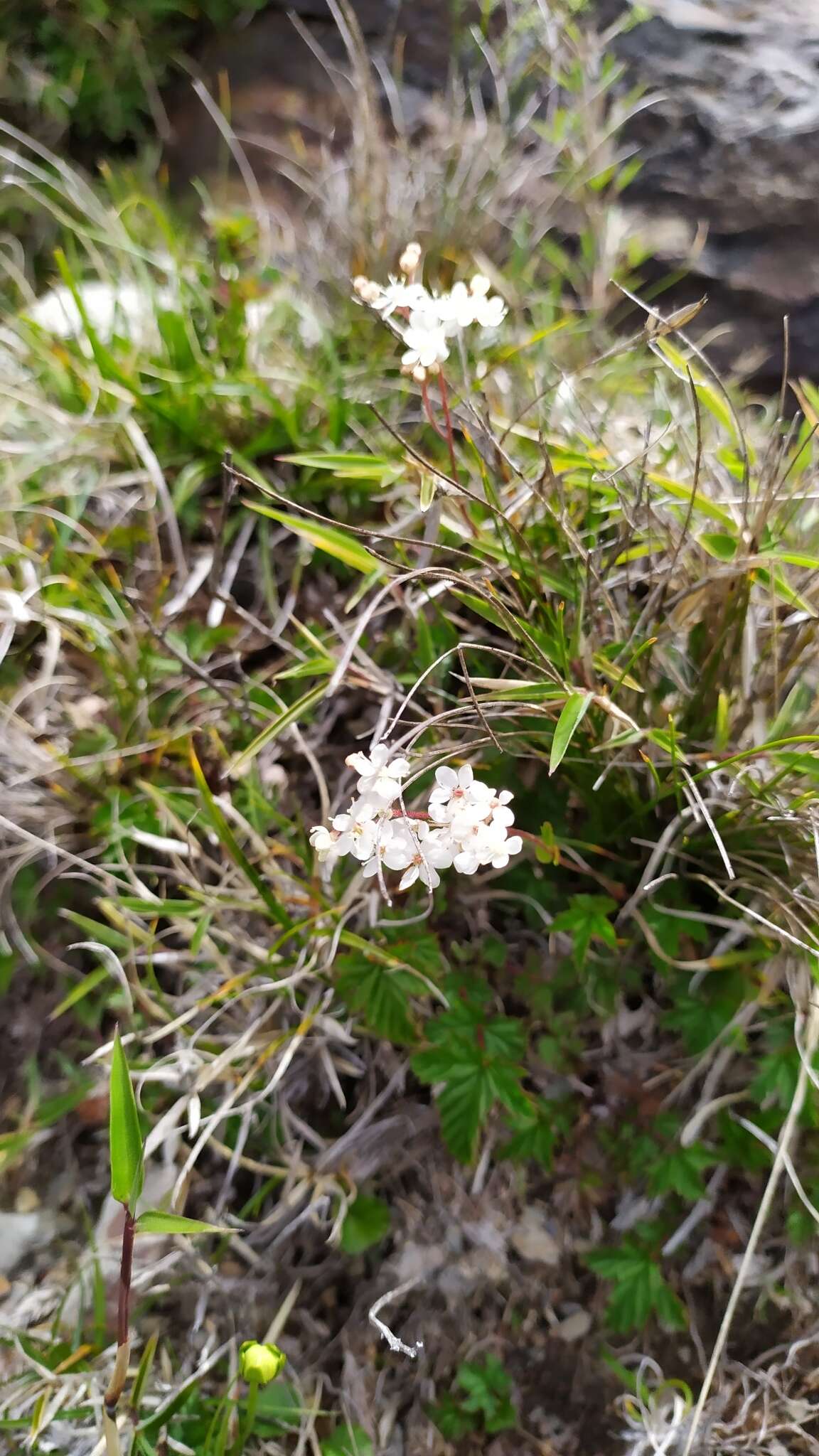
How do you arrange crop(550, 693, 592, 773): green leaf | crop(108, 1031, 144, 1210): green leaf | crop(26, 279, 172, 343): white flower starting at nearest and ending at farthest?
1. crop(108, 1031, 144, 1210): green leaf
2. crop(550, 693, 592, 773): green leaf
3. crop(26, 279, 172, 343): white flower

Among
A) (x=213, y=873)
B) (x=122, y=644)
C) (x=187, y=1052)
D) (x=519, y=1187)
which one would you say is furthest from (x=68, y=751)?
(x=519, y=1187)

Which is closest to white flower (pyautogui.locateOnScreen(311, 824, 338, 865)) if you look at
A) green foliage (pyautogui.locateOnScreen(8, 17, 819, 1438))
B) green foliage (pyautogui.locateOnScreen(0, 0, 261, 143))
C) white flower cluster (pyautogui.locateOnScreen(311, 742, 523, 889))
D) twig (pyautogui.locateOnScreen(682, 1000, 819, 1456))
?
white flower cluster (pyautogui.locateOnScreen(311, 742, 523, 889))

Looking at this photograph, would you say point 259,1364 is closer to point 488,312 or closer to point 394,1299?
point 394,1299

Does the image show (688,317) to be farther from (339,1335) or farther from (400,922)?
(339,1335)

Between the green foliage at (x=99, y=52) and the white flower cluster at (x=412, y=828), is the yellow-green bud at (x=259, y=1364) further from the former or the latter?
the green foliage at (x=99, y=52)

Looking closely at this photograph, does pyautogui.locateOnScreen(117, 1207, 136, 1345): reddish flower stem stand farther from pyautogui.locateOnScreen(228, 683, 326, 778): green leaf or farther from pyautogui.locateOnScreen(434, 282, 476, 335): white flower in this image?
pyautogui.locateOnScreen(434, 282, 476, 335): white flower

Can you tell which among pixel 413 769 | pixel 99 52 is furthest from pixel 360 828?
pixel 99 52

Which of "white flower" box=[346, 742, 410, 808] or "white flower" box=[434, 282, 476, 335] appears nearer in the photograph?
"white flower" box=[346, 742, 410, 808]
